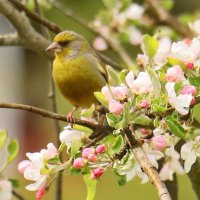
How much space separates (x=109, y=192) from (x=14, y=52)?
5315mm

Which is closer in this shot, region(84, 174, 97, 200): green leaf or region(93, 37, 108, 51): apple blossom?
region(84, 174, 97, 200): green leaf

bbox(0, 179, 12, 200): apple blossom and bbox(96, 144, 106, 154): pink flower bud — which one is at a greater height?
bbox(0, 179, 12, 200): apple blossom

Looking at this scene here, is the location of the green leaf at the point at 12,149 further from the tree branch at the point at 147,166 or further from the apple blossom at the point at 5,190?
the tree branch at the point at 147,166

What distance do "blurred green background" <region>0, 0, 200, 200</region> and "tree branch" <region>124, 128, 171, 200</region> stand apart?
14.2 feet

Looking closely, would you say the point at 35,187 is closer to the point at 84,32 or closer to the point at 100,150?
the point at 100,150

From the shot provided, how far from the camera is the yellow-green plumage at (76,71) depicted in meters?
2.95

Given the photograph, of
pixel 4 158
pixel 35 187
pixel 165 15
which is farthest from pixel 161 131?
pixel 165 15

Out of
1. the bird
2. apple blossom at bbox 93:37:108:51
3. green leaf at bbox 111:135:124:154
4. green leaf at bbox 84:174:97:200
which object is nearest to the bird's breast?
the bird

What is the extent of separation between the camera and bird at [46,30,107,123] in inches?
116

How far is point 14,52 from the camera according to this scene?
473 inches

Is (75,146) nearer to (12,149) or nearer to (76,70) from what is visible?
(12,149)

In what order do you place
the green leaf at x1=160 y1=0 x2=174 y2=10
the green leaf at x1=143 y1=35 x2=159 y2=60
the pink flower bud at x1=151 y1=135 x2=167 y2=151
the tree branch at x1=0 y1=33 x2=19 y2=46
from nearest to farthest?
the pink flower bud at x1=151 y1=135 x2=167 y2=151, the green leaf at x1=143 y1=35 x2=159 y2=60, the tree branch at x1=0 y1=33 x2=19 y2=46, the green leaf at x1=160 y1=0 x2=174 y2=10

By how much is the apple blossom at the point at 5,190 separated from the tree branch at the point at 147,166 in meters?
0.55

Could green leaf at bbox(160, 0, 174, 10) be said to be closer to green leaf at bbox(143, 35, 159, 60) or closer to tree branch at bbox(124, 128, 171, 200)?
green leaf at bbox(143, 35, 159, 60)
